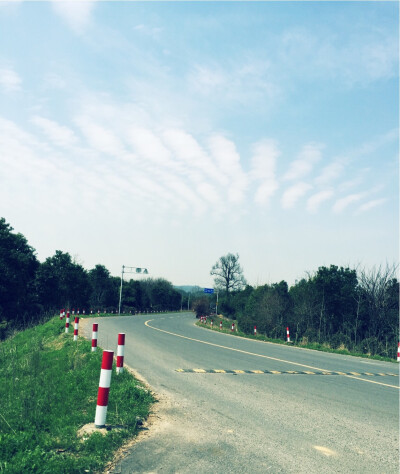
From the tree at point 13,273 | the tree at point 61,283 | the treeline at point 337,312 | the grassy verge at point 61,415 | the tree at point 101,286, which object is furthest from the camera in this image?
the tree at point 101,286

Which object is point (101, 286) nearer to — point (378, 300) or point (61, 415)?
point (378, 300)

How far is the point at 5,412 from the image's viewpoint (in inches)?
235

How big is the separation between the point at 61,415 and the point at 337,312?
30455 millimetres

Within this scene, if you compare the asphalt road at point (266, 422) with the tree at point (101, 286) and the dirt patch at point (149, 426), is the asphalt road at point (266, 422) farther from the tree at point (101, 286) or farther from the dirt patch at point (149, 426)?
the tree at point (101, 286)

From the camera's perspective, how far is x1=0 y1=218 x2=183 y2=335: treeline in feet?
169

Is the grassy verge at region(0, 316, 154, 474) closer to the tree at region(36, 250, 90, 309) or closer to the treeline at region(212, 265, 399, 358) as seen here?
the treeline at region(212, 265, 399, 358)

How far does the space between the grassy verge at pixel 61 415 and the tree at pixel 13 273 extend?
149 feet

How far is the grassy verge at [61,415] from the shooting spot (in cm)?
394

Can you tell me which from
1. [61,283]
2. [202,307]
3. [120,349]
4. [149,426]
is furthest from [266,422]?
[202,307]

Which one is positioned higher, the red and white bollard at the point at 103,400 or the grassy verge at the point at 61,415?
the red and white bollard at the point at 103,400

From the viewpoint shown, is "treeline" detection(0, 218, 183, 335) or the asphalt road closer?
the asphalt road

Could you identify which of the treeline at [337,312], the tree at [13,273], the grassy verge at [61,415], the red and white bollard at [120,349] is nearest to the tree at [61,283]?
the tree at [13,273]

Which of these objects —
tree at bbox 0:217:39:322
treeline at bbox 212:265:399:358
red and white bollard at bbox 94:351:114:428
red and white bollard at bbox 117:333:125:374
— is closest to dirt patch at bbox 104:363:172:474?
red and white bollard at bbox 94:351:114:428

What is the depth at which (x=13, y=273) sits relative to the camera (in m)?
51.8
